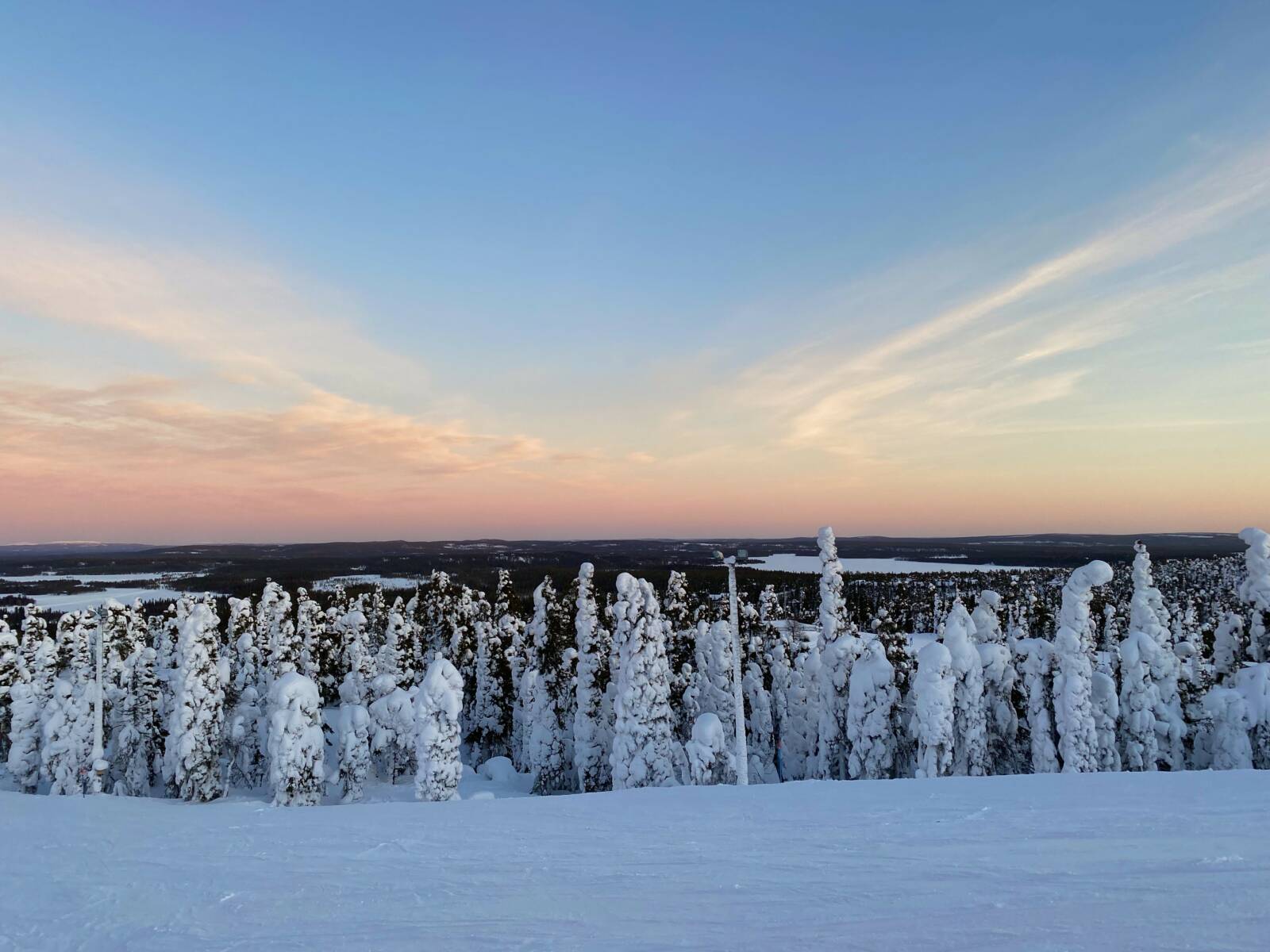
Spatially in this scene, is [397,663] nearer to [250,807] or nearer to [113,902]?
[250,807]

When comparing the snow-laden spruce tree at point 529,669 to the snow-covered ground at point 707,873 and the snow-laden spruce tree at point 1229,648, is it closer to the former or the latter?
the snow-covered ground at point 707,873

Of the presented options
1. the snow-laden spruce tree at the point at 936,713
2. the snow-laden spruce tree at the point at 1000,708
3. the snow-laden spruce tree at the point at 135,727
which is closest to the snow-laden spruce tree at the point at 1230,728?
the snow-laden spruce tree at the point at 1000,708

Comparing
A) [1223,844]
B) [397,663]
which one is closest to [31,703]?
[397,663]

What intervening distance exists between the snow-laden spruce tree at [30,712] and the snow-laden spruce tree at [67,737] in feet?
6.20

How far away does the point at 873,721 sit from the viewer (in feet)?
88.7

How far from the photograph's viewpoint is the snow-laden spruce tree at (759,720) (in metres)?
36.3

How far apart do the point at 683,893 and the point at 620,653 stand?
828 inches

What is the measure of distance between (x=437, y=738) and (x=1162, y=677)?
100 feet

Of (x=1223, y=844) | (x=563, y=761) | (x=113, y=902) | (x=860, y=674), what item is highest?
(x=1223, y=844)

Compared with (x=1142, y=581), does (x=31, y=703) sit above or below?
below

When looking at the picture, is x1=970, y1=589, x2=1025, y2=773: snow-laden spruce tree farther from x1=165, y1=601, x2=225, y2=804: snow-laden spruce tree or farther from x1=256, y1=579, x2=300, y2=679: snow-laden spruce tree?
x1=165, y1=601, x2=225, y2=804: snow-laden spruce tree

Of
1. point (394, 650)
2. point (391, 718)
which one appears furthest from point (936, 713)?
point (394, 650)

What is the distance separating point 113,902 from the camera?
8898 millimetres

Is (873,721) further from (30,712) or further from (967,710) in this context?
(30,712)
